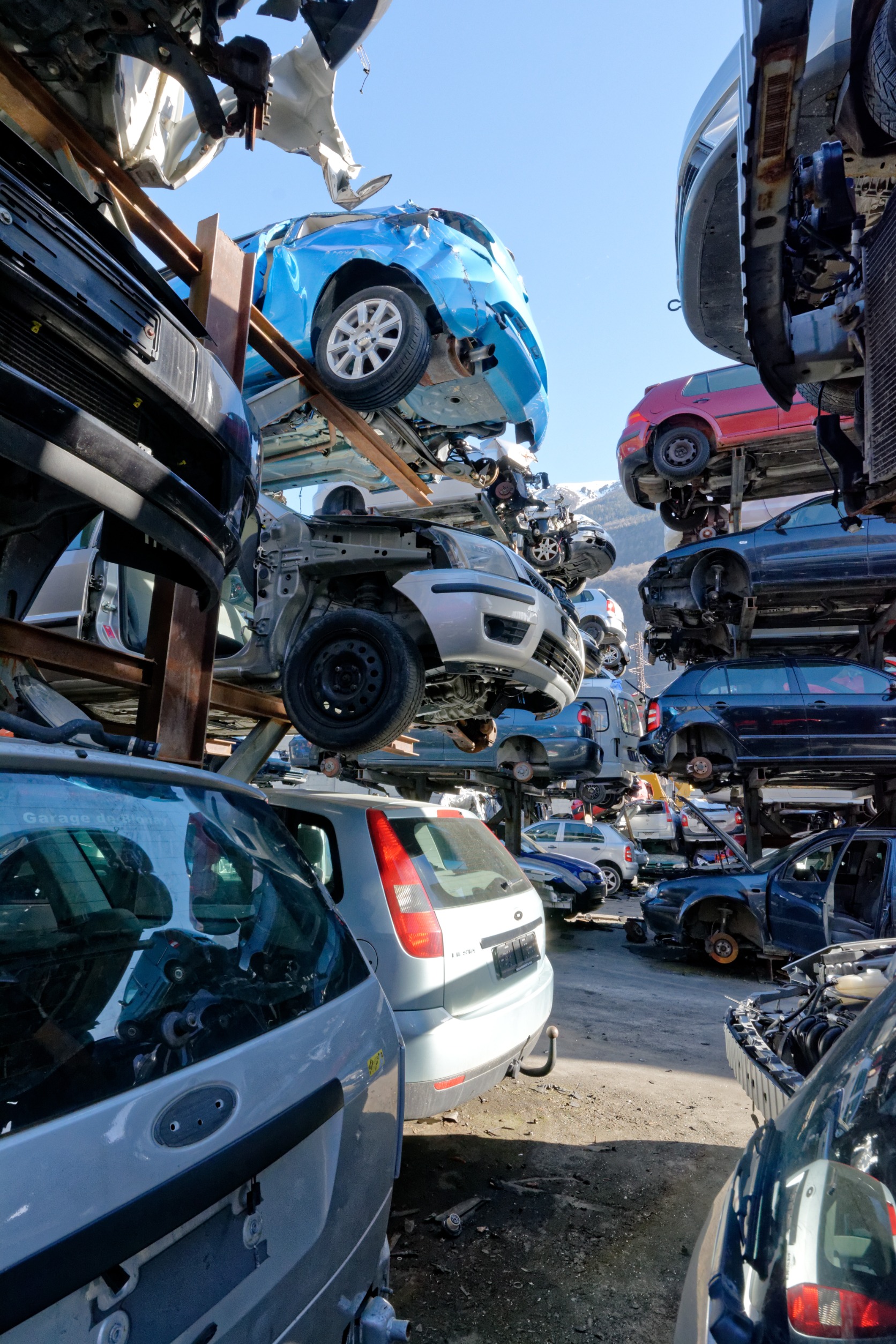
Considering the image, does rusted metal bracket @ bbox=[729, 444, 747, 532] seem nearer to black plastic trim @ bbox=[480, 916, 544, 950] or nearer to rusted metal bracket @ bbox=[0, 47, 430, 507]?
rusted metal bracket @ bbox=[0, 47, 430, 507]

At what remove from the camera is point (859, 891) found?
6379mm

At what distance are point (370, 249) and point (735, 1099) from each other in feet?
20.2

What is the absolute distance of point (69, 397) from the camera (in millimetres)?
2236

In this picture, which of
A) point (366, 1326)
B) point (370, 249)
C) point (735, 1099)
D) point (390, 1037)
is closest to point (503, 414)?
point (370, 249)

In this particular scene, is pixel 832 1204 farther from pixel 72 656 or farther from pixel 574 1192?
pixel 72 656

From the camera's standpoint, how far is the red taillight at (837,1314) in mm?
876

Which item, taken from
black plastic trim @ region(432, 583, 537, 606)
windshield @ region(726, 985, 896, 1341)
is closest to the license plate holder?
windshield @ region(726, 985, 896, 1341)

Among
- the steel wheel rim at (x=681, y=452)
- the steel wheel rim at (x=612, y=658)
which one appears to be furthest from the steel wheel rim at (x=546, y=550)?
the steel wheel rim at (x=612, y=658)

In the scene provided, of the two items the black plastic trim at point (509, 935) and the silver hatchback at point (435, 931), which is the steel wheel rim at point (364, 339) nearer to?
the silver hatchback at point (435, 931)

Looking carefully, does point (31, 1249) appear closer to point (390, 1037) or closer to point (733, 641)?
point (390, 1037)

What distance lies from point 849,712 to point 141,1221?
9.54 metres

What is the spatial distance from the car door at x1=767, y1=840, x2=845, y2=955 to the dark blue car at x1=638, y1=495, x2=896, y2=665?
392 cm

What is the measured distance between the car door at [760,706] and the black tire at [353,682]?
5848 millimetres

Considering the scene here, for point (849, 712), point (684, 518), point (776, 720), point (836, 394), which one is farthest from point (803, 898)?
point (684, 518)
